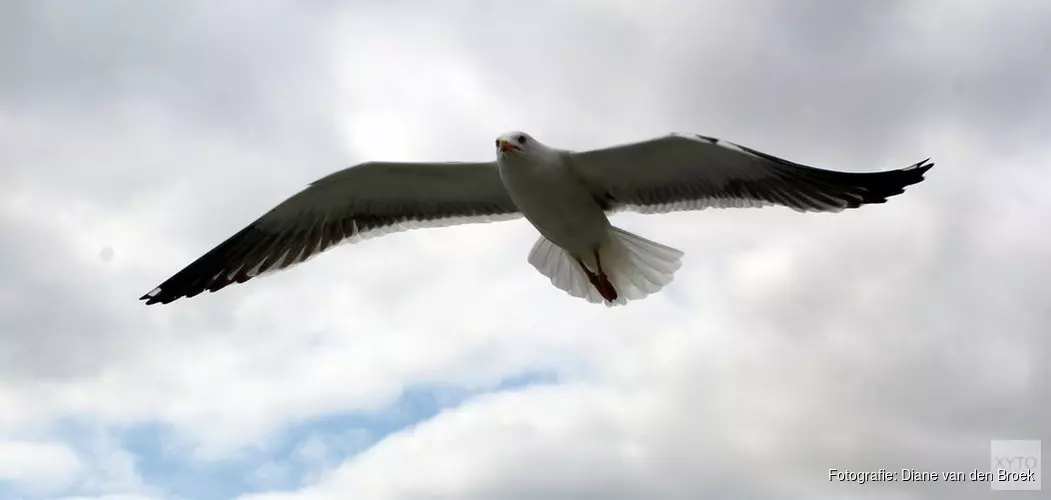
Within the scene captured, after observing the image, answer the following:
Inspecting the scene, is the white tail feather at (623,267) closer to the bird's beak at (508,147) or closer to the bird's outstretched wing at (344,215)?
the bird's outstretched wing at (344,215)

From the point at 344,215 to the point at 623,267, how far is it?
1779mm

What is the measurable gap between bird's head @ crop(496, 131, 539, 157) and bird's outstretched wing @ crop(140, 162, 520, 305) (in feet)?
1.88

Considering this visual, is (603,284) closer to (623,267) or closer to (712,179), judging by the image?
(623,267)

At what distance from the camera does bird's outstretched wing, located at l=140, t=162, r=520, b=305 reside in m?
5.42

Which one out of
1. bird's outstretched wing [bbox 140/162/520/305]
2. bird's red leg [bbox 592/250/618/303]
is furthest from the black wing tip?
bird's red leg [bbox 592/250/618/303]

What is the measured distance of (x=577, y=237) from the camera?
5.17 meters

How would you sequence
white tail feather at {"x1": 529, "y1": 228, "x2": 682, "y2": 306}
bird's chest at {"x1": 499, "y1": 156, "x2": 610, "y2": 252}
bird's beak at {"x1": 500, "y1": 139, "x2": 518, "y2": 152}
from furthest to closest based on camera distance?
white tail feather at {"x1": 529, "y1": 228, "x2": 682, "y2": 306} < bird's chest at {"x1": 499, "y1": 156, "x2": 610, "y2": 252} < bird's beak at {"x1": 500, "y1": 139, "x2": 518, "y2": 152}

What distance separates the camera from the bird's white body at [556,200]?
4770mm

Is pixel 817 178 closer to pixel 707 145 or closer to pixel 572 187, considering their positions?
pixel 707 145

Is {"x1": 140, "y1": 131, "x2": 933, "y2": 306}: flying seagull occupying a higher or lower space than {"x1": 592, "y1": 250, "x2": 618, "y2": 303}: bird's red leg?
higher

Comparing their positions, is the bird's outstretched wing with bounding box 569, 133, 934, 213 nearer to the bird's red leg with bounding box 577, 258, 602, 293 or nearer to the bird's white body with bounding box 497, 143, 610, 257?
the bird's white body with bounding box 497, 143, 610, 257

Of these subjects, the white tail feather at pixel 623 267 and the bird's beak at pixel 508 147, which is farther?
the white tail feather at pixel 623 267

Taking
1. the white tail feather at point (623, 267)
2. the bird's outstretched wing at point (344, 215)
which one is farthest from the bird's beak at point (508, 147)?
the white tail feather at point (623, 267)

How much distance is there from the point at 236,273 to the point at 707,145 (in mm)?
2971
